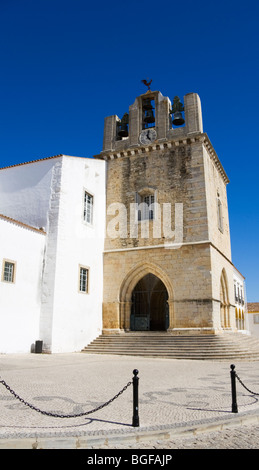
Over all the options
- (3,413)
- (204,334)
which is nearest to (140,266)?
(204,334)

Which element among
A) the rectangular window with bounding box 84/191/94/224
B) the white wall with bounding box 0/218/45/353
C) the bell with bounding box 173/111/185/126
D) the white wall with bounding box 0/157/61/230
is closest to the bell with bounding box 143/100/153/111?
the bell with bounding box 173/111/185/126

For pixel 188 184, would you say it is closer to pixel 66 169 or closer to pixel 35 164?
pixel 66 169

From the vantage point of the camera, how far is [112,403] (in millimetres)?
5523

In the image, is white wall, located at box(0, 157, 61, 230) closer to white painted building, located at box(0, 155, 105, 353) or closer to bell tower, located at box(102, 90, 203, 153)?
white painted building, located at box(0, 155, 105, 353)

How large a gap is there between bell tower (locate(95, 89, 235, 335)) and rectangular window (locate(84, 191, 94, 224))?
1.27 metres

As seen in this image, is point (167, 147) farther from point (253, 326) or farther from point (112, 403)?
point (253, 326)

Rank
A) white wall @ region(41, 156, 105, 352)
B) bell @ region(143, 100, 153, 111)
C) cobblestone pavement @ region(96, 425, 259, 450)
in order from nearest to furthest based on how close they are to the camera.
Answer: cobblestone pavement @ region(96, 425, 259, 450) → white wall @ region(41, 156, 105, 352) → bell @ region(143, 100, 153, 111)

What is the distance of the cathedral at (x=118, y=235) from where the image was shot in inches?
541

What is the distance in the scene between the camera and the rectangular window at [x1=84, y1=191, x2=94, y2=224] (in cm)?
1691

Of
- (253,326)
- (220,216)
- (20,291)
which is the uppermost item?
(220,216)

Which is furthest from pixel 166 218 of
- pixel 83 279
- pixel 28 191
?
pixel 28 191

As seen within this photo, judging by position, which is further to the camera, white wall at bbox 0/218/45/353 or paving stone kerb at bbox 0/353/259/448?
white wall at bbox 0/218/45/353

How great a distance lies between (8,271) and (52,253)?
6.82 ft
